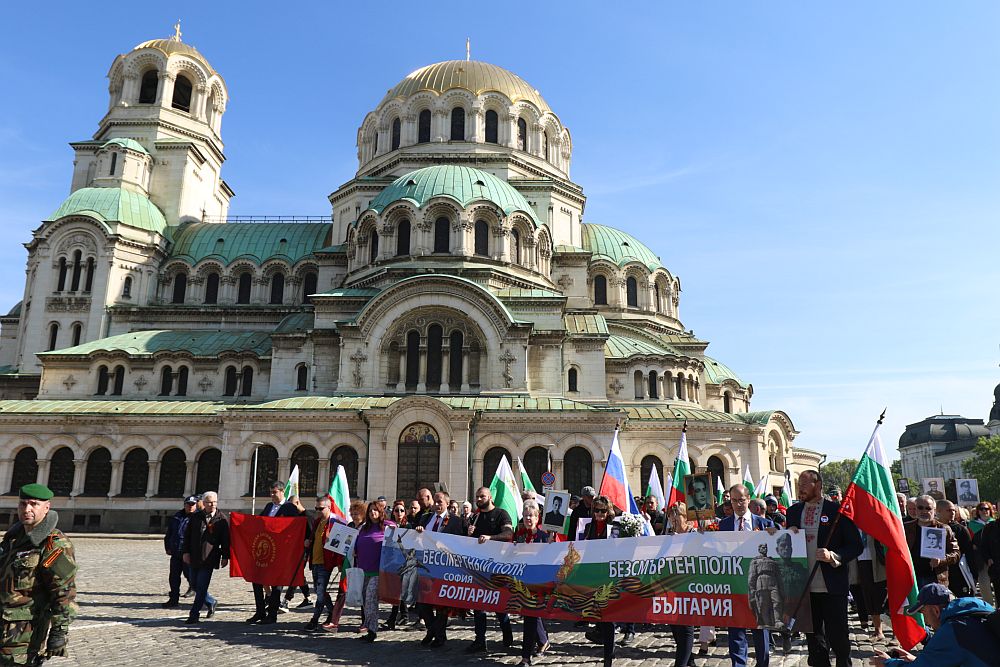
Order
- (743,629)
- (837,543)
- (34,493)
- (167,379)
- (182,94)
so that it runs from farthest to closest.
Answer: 1. (182,94)
2. (167,379)
3. (743,629)
4. (837,543)
5. (34,493)

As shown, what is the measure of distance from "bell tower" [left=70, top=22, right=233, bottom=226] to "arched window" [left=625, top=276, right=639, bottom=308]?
29.6 meters

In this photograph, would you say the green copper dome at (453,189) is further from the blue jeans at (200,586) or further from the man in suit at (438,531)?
the blue jeans at (200,586)

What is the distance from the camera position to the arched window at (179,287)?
45406 mm

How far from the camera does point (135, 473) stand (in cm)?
3497

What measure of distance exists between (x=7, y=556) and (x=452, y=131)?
4373cm

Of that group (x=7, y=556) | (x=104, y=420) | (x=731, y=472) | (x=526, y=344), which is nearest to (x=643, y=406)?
(x=731, y=472)

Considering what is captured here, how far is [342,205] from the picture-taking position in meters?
45.9

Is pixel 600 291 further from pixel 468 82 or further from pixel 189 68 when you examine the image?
pixel 189 68

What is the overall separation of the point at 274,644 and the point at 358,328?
80.7 ft

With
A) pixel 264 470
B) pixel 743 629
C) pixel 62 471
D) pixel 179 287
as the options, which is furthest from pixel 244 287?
pixel 743 629

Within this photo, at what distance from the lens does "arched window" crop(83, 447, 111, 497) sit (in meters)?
34.5

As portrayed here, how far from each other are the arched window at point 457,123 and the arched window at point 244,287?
15.6 m

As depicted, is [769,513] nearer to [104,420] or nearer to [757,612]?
[757,612]

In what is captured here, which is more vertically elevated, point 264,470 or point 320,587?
point 264,470
